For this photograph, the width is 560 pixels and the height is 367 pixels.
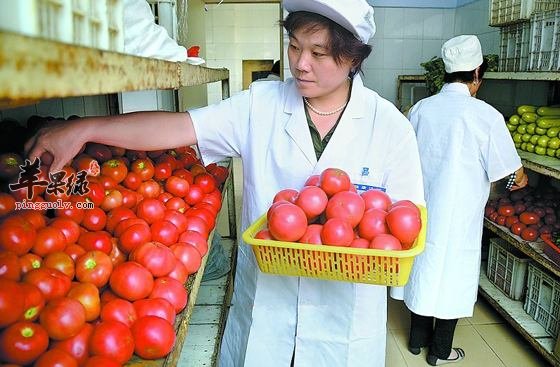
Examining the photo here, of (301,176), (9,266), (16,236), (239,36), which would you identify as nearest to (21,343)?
(9,266)

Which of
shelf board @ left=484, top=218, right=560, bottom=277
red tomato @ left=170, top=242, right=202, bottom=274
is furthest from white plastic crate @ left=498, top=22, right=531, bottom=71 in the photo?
red tomato @ left=170, top=242, right=202, bottom=274

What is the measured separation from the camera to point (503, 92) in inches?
169

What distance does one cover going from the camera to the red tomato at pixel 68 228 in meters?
1.15

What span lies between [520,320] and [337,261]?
7.56ft

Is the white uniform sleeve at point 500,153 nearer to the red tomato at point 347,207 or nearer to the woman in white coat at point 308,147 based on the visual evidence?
the woman in white coat at point 308,147

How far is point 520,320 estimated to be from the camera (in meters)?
2.98

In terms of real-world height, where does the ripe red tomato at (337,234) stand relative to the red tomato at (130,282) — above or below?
above

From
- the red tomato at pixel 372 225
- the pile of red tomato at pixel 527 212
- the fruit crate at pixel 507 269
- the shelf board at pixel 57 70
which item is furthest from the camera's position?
the fruit crate at pixel 507 269

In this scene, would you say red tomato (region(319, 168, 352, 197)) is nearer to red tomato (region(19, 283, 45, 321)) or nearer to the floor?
red tomato (region(19, 283, 45, 321))

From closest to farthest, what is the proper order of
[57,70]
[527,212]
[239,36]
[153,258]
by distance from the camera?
[57,70]
[153,258]
[527,212]
[239,36]

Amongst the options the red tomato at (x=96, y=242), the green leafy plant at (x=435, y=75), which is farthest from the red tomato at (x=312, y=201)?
the green leafy plant at (x=435, y=75)

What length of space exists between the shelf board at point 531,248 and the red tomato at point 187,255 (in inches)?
86.9

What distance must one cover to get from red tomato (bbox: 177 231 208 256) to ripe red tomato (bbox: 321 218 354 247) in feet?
1.19

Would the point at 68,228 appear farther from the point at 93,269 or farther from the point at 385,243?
the point at 385,243
